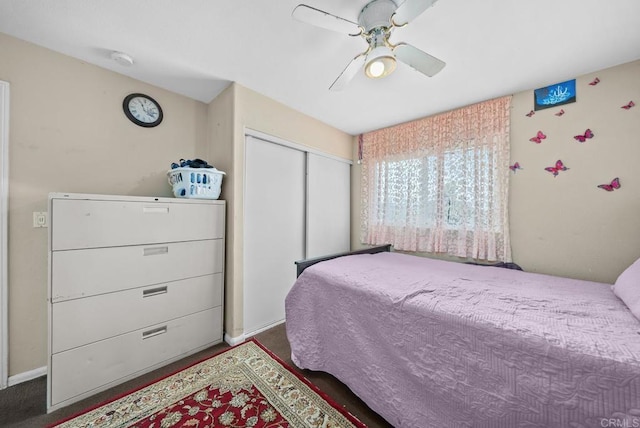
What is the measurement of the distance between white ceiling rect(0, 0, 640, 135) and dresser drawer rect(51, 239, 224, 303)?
1.41 m

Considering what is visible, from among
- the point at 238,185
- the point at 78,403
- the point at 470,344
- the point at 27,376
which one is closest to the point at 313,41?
the point at 238,185

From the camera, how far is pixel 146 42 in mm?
1524

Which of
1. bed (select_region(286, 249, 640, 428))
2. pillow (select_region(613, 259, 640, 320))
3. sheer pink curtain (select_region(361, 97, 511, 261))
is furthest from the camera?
sheer pink curtain (select_region(361, 97, 511, 261))

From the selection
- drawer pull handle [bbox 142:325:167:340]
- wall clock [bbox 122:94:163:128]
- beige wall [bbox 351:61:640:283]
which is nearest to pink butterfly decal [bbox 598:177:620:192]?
beige wall [bbox 351:61:640:283]

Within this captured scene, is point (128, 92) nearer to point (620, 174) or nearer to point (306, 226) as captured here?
point (306, 226)

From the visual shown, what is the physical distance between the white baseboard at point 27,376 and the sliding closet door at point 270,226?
1374 mm

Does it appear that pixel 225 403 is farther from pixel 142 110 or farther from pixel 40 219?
pixel 142 110

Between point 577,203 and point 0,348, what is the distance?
13.9 ft

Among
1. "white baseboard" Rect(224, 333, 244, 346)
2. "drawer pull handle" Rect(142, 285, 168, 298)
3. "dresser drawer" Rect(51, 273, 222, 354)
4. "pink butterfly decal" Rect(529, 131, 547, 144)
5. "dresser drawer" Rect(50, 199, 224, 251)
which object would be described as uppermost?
"pink butterfly decal" Rect(529, 131, 547, 144)

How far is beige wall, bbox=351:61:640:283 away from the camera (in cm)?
163

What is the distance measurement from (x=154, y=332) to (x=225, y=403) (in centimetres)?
78

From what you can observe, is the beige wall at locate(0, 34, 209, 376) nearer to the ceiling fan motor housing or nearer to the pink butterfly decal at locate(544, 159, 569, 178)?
the ceiling fan motor housing

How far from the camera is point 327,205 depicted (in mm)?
2951

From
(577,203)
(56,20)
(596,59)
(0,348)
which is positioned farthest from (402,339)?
(56,20)
